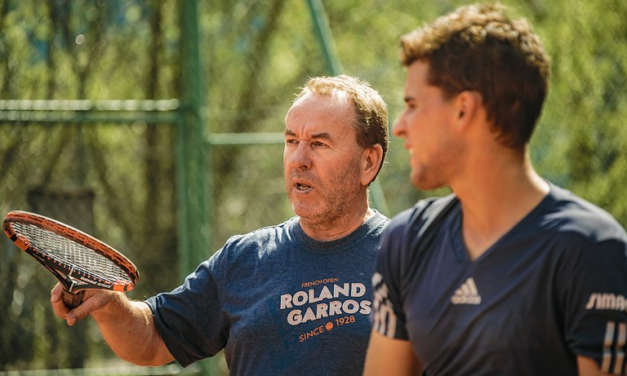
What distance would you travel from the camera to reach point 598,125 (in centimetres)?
682

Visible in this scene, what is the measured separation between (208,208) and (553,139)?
2620mm

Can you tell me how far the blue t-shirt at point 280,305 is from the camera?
327cm

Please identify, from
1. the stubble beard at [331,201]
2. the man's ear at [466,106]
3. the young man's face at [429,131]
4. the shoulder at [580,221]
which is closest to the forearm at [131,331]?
the stubble beard at [331,201]

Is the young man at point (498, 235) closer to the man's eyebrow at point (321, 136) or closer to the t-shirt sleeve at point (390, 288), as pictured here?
the t-shirt sleeve at point (390, 288)

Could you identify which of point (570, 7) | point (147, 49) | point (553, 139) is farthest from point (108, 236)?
point (570, 7)

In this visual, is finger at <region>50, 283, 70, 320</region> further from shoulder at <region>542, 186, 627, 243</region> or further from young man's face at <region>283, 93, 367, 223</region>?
shoulder at <region>542, 186, 627, 243</region>

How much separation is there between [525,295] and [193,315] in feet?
4.98

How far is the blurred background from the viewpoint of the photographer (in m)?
5.30

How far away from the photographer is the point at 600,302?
7.13 feet

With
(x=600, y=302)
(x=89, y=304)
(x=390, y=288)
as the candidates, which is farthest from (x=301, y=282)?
(x=600, y=302)

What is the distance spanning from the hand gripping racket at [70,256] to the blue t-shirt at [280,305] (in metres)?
0.26

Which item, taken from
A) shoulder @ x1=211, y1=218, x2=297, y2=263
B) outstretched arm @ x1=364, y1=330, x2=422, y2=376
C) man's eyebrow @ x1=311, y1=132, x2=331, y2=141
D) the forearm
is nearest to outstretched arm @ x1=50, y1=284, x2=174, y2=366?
the forearm

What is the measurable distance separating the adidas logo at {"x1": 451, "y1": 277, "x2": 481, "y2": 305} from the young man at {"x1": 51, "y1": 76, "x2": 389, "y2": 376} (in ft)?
3.07

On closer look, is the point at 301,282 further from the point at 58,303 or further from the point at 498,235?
the point at 498,235
